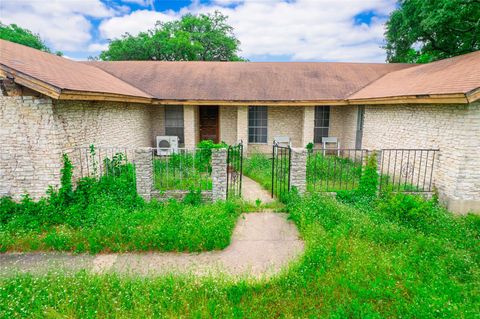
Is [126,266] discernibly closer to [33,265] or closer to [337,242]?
[33,265]

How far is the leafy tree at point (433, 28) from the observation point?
11258mm

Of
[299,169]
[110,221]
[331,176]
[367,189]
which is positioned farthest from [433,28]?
[110,221]

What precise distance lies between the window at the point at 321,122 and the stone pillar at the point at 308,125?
976 mm

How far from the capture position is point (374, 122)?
444 inches

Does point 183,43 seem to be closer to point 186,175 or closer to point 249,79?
point 249,79

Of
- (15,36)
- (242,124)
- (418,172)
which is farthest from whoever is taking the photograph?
(15,36)

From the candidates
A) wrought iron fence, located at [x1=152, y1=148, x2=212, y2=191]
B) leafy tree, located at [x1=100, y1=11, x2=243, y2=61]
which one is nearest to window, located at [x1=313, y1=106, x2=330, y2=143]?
wrought iron fence, located at [x1=152, y1=148, x2=212, y2=191]

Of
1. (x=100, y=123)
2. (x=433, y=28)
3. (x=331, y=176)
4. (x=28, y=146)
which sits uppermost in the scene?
(x=433, y=28)

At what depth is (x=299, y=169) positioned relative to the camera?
24.3 ft

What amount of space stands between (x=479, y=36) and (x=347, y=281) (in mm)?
16367

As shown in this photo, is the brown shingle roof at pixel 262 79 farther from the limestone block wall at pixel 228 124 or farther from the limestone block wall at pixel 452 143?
the limestone block wall at pixel 452 143

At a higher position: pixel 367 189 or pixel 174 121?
pixel 174 121

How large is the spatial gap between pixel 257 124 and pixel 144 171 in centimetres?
804

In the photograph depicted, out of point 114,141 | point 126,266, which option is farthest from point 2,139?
point 126,266
